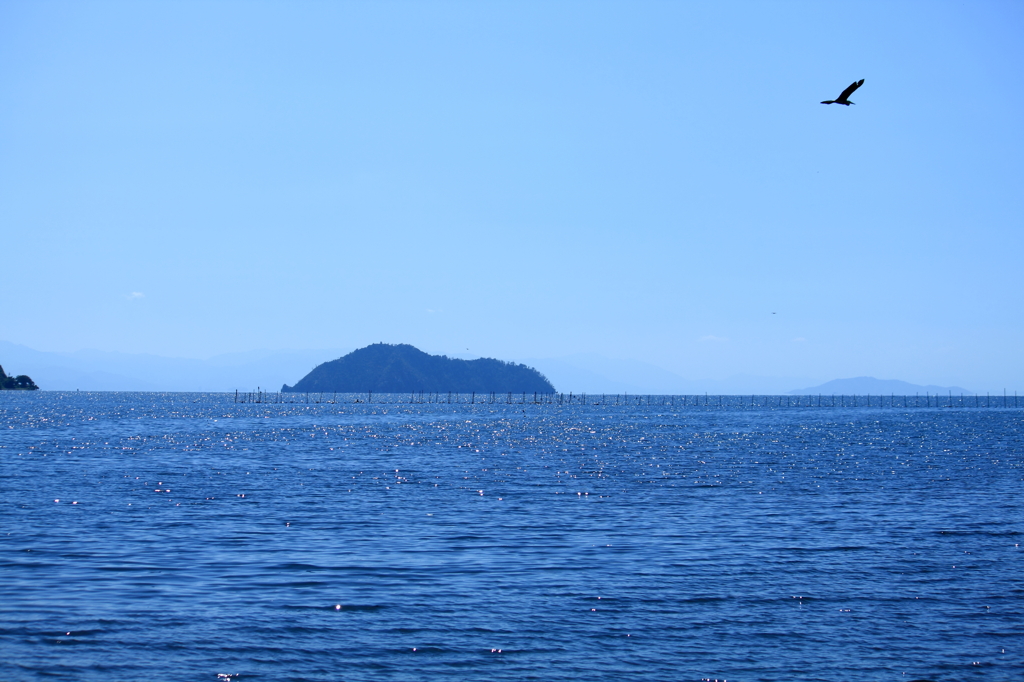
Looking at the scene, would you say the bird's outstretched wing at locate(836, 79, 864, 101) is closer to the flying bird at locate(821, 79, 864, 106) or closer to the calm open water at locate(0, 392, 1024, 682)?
the flying bird at locate(821, 79, 864, 106)

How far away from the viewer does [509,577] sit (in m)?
23.2

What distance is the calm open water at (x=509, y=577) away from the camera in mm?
16797

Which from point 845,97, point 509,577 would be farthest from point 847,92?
point 509,577

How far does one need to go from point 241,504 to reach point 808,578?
24.6m

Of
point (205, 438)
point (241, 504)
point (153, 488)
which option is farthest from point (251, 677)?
point (205, 438)

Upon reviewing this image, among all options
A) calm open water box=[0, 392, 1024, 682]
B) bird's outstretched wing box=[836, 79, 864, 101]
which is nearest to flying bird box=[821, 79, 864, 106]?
bird's outstretched wing box=[836, 79, 864, 101]

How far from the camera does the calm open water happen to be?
16797mm

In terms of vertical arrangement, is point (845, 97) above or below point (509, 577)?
above

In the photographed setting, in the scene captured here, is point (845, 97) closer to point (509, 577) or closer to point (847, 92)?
point (847, 92)

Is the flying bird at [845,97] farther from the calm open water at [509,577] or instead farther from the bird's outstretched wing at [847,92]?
the calm open water at [509,577]

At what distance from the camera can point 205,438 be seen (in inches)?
3558

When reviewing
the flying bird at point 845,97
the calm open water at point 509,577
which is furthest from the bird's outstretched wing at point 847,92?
the calm open water at point 509,577

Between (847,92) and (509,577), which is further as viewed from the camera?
(509,577)

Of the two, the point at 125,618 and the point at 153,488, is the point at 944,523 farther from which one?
the point at 153,488
